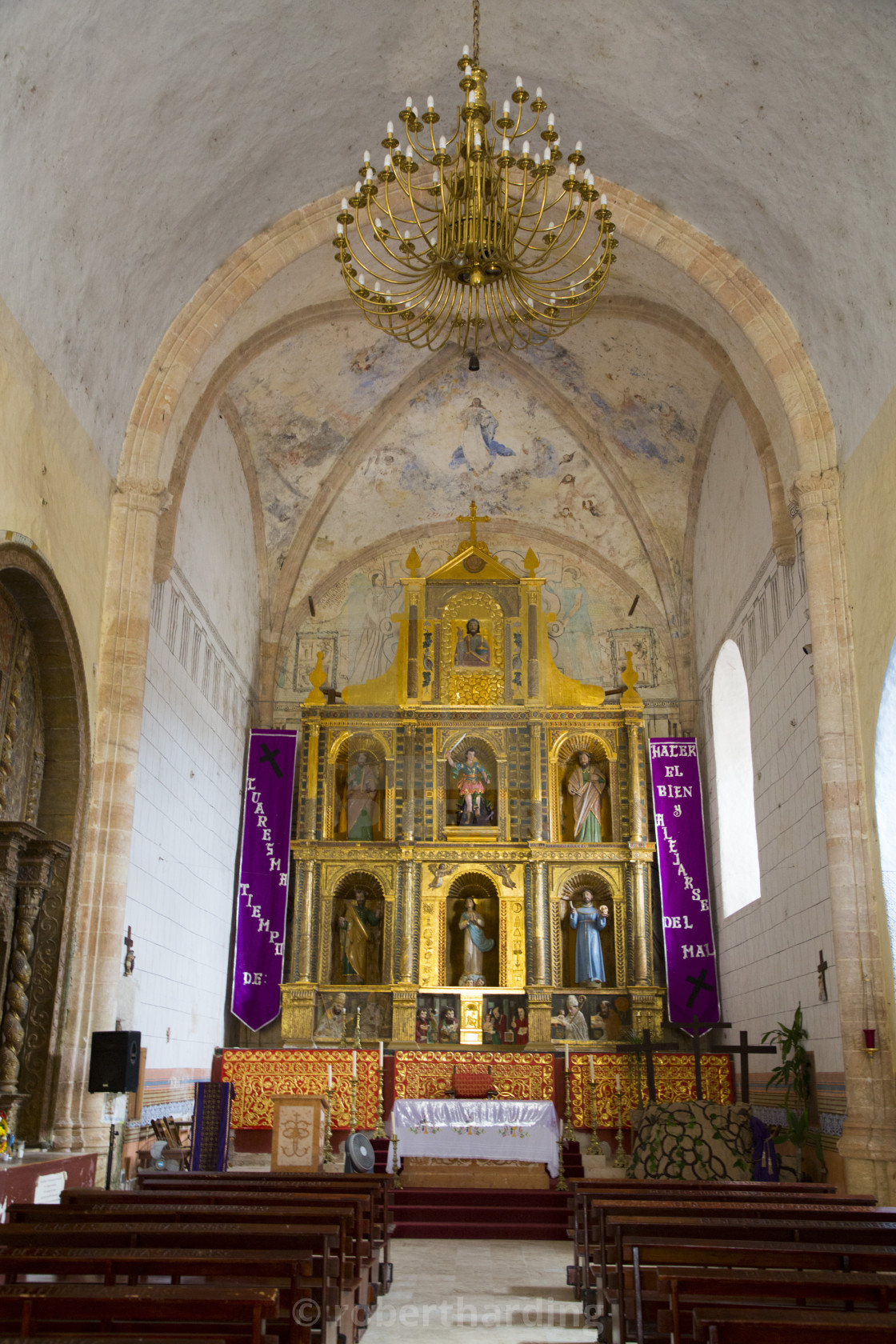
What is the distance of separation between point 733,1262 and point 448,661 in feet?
43.1

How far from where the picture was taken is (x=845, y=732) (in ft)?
34.7

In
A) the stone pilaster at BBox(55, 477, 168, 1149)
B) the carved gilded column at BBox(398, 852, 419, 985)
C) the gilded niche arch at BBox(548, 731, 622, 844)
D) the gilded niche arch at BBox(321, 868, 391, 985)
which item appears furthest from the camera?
the gilded niche arch at BBox(548, 731, 622, 844)

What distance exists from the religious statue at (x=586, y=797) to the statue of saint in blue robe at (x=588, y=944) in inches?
39.5

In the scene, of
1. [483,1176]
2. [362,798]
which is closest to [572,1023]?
[483,1176]

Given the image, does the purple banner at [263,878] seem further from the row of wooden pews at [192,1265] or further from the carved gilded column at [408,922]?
the row of wooden pews at [192,1265]

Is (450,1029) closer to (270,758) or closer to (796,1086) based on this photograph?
(270,758)

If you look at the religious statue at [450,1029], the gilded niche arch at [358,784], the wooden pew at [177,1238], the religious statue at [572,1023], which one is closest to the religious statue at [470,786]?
the gilded niche arch at [358,784]

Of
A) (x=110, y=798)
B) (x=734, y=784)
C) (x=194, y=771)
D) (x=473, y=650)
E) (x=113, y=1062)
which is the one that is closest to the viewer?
(x=113, y=1062)

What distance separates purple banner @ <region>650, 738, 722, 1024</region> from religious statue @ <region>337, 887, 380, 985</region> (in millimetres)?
4103

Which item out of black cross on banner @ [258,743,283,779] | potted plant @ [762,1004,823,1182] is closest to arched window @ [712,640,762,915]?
potted plant @ [762,1004,823,1182]

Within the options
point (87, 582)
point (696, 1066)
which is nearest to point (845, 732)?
point (696, 1066)

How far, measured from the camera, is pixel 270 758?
17188 millimetres

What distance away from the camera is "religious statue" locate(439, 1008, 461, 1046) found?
15.8 metres

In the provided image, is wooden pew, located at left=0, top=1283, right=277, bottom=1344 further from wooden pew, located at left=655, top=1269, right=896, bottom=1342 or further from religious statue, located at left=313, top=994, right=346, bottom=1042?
religious statue, located at left=313, top=994, right=346, bottom=1042
